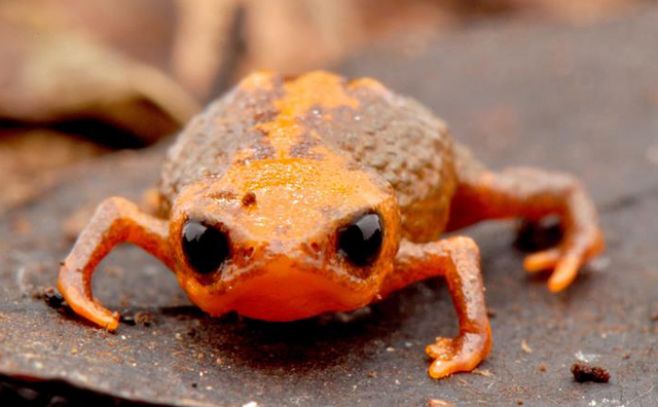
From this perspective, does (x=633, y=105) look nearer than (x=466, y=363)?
No

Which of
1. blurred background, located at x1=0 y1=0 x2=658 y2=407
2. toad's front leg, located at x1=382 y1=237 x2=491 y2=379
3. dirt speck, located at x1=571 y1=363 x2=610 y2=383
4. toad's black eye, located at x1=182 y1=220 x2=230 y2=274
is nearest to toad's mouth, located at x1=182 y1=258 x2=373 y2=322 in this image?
toad's black eye, located at x1=182 y1=220 x2=230 y2=274

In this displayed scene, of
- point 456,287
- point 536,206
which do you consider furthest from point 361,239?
point 536,206

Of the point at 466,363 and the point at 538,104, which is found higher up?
the point at 538,104

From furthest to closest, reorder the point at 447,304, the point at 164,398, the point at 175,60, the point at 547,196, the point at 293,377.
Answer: the point at 175,60, the point at 547,196, the point at 447,304, the point at 293,377, the point at 164,398

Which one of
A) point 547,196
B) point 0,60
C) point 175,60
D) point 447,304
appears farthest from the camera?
point 175,60

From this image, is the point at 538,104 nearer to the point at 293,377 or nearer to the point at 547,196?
the point at 547,196

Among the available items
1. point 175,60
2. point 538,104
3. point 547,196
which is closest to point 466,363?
point 547,196

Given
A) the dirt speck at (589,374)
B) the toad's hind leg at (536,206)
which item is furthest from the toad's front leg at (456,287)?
the toad's hind leg at (536,206)
